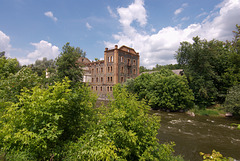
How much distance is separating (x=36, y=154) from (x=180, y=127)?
15353mm

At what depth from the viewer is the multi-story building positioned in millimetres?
37062

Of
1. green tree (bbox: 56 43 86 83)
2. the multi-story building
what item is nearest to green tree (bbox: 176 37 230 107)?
the multi-story building

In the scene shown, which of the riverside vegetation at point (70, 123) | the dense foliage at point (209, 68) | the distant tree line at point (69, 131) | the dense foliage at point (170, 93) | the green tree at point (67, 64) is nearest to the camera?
the distant tree line at point (69, 131)

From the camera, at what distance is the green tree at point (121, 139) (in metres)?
4.16

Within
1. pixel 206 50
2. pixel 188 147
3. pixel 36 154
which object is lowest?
pixel 188 147

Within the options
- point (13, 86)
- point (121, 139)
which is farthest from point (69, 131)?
point (13, 86)

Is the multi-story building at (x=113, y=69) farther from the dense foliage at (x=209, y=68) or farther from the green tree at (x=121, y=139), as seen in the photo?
the green tree at (x=121, y=139)

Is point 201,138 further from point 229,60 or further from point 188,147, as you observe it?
point 229,60

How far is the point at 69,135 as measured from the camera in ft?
20.7

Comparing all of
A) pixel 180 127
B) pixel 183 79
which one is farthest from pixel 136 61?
pixel 180 127

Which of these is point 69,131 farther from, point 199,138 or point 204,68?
point 204,68

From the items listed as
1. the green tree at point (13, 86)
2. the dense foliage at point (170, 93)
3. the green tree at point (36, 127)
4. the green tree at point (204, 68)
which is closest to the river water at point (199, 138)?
the dense foliage at point (170, 93)

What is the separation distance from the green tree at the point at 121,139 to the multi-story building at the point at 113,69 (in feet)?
100

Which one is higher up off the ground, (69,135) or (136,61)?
(136,61)
